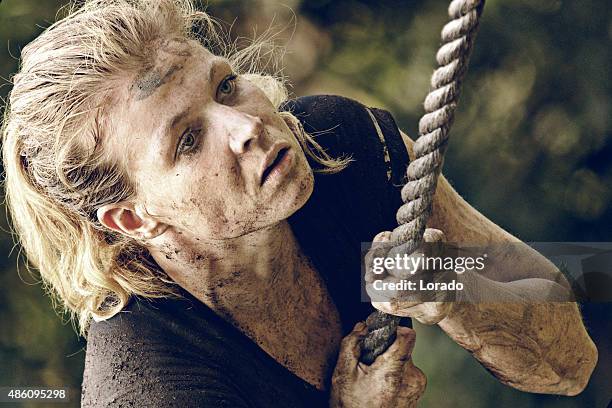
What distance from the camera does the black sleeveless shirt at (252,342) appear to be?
50cm

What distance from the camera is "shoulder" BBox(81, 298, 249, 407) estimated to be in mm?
493

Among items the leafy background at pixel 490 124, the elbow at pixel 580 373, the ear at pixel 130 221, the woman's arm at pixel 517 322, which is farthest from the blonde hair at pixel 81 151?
the leafy background at pixel 490 124

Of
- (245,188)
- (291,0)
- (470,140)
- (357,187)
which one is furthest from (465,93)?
(245,188)

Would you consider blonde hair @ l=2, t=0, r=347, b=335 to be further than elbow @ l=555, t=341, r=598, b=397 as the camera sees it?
No

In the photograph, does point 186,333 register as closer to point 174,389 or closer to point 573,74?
point 174,389

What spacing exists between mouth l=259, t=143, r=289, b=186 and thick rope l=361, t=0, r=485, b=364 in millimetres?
89

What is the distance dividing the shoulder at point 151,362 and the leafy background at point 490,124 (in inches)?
17.1

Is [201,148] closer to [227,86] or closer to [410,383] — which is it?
[227,86]

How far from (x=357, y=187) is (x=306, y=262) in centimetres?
7

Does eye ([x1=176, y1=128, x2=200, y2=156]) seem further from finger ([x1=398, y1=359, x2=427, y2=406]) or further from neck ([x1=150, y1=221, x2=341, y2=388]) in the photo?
finger ([x1=398, y1=359, x2=427, y2=406])

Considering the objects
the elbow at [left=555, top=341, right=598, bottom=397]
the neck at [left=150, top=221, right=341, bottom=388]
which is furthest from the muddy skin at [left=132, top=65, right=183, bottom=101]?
the elbow at [left=555, top=341, right=598, bottom=397]

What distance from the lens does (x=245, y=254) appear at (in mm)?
539

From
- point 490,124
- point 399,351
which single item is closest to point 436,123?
point 399,351

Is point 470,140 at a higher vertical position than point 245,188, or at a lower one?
lower
